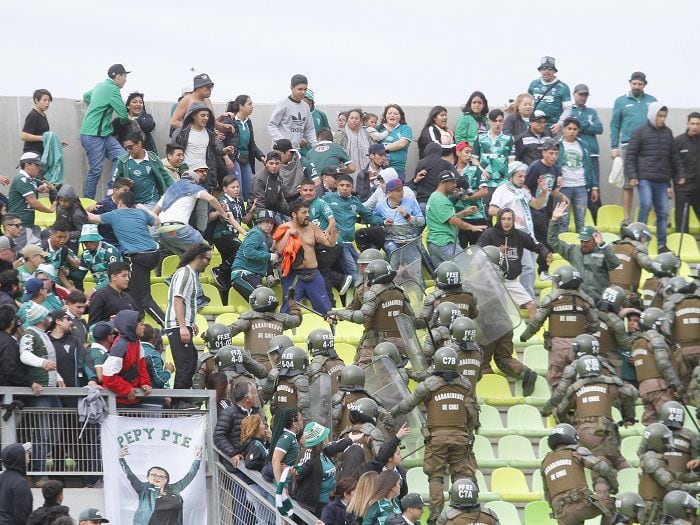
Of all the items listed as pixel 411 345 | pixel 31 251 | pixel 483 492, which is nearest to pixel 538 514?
pixel 483 492

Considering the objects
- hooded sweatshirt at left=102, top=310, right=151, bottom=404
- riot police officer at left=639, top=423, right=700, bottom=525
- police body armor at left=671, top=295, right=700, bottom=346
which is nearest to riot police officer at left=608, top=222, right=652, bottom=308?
police body armor at left=671, top=295, right=700, bottom=346

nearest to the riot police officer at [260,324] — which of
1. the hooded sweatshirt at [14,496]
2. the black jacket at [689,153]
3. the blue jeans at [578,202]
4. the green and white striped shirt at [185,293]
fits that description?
the green and white striped shirt at [185,293]

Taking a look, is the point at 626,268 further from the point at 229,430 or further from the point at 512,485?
the point at 229,430

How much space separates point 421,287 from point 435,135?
3477 millimetres

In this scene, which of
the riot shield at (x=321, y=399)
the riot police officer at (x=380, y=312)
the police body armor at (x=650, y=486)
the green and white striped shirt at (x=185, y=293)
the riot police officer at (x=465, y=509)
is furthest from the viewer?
the riot police officer at (x=380, y=312)

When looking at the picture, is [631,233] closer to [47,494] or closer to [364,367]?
[364,367]

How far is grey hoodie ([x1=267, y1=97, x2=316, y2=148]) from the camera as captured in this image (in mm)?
22172

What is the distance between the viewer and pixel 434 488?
16406 mm

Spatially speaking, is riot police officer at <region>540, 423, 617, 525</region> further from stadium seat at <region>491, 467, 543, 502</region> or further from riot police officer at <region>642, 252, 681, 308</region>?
riot police officer at <region>642, 252, 681, 308</region>

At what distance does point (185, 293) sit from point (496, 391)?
155 inches

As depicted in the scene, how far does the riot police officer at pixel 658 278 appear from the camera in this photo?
19938 mm

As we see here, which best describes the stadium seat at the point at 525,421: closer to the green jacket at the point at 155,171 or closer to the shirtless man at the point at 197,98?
the green jacket at the point at 155,171

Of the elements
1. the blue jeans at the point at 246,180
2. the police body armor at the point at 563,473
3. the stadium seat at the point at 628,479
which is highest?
the blue jeans at the point at 246,180

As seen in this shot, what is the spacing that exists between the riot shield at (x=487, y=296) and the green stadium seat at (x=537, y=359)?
2.67ft
